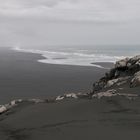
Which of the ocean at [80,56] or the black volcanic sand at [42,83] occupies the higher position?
the ocean at [80,56]

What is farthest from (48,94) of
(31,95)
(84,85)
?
(84,85)

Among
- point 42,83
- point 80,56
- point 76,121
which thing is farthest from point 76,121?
point 80,56

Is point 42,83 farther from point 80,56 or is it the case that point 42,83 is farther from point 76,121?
point 80,56

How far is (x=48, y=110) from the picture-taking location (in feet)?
29.3

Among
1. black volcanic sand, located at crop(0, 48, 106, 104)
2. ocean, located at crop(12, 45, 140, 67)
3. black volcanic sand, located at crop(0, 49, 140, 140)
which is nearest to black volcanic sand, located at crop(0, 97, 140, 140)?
black volcanic sand, located at crop(0, 49, 140, 140)

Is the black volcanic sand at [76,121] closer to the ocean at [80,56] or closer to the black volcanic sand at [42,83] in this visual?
the black volcanic sand at [42,83]

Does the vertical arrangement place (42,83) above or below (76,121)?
below

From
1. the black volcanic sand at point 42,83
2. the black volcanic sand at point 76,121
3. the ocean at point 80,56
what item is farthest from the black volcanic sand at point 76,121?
the ocean at point 80,56

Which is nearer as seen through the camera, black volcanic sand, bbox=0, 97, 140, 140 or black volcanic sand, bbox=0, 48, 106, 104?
black volcanic sand, bbox=0, 97, 140, 140

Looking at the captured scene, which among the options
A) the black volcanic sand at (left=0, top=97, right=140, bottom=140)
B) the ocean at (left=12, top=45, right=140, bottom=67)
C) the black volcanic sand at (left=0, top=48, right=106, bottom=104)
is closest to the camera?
the black volcanic sand at (left=0, top=97, right=140, bottom=140)

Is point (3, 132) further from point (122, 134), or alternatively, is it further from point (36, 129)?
point (122, 134)

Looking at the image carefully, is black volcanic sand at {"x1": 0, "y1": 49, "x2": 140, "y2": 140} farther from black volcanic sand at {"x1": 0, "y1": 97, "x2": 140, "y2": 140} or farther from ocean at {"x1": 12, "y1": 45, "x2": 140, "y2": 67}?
ocean at {"x1": 12, "y1": 45, "x2": 140, "y2": 67}

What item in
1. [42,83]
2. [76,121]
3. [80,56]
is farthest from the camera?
[80,56]

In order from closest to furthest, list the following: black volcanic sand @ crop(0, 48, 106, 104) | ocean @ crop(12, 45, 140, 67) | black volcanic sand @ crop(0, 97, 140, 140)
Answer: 1. black volcanic sand @ crop(0, 97, 140, 140)
2. black volcanic sand @ crop(0, 48, 106, 104)
3. ocean @ crop(12, 45, 140, 67)
